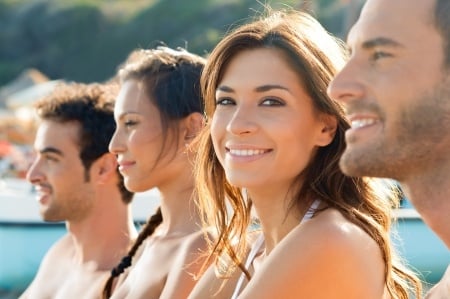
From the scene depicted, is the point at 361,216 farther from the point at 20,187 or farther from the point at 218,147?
the point at 20,187

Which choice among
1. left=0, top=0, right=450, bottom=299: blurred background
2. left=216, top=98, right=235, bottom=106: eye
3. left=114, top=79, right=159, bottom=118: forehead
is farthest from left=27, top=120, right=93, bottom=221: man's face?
left=0, top=0, right=450, bottom=299: blurred background

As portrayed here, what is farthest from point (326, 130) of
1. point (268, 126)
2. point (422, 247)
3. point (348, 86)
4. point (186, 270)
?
point (422, 247)

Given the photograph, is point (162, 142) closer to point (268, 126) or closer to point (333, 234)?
point (268, 126)

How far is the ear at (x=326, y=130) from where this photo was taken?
123 inches

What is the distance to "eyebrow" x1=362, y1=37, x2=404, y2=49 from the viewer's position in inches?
93.0

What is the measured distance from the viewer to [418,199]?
2.35 metres

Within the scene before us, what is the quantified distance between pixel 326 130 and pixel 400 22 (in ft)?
2.63

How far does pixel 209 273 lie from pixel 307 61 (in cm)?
76

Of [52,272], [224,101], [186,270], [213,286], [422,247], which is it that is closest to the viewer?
[224,101]

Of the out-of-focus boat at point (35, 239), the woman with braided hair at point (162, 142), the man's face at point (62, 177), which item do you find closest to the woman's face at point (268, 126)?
the woman with braided hair at point (162, 142)

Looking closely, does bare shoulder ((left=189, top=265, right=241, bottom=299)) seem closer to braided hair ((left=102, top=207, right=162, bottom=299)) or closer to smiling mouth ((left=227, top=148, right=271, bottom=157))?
smiling mouth ((left=227, top=148, right=271, bottom=157))

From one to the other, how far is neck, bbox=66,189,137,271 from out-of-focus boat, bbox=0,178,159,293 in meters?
3.46

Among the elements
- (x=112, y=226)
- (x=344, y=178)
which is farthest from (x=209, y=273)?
(x=112, y=226)

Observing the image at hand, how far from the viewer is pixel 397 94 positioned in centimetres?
232
